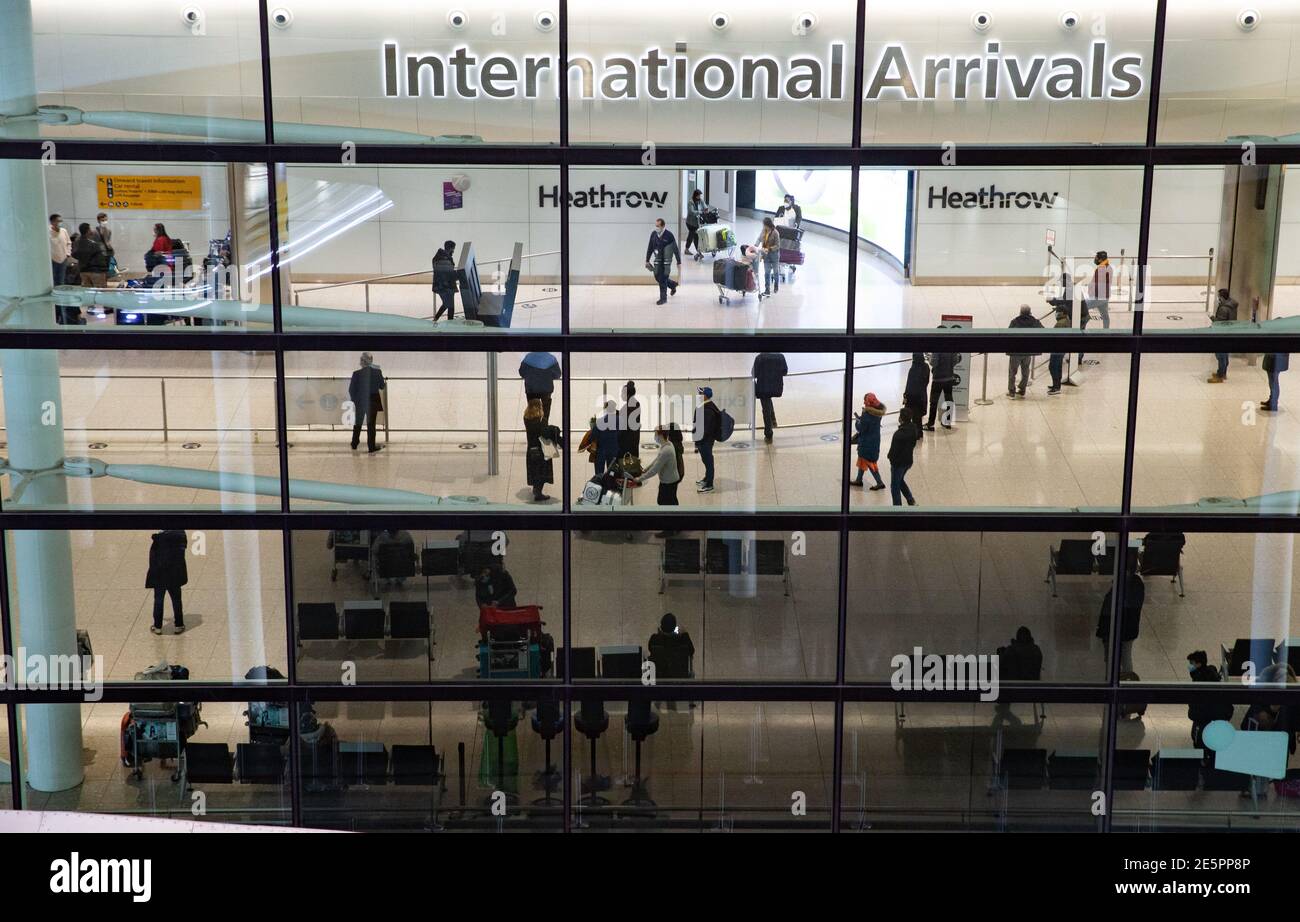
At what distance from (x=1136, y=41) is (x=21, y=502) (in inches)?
428

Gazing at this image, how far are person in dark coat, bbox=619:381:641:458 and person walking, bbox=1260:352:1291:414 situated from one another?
5673 millimetres

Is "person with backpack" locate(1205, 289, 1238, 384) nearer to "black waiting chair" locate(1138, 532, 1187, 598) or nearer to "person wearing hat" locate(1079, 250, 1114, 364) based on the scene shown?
"person wearing hat" locate(1079, 250, 1114, 364)

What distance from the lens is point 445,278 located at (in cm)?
1499

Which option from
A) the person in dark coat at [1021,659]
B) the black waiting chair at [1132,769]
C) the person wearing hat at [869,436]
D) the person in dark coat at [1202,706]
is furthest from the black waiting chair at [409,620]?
the person in dark coat at [1202,706]

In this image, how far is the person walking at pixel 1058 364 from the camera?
1495cm

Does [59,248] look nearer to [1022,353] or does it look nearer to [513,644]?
[513,644]

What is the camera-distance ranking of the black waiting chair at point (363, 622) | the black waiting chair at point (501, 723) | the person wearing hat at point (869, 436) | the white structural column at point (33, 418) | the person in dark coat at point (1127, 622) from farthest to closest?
the black waiting chair at point (501, 723), the black waiting chair at point (363, 622), the person in dark coat at point (1127, 622), the person wearing hat at point (869, 436), the white structural column at point (33, 418)

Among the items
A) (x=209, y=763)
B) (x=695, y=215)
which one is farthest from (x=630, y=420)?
(x=209, y=763)

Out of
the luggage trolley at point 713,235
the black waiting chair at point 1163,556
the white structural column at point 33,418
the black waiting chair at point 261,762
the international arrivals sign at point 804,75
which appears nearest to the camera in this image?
the international arrivals sign at point 804,75

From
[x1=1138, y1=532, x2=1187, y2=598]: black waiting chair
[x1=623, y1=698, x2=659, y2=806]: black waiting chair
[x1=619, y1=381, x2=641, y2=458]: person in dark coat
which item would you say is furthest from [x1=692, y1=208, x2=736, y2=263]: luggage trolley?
[x1=1138, y1=532, x2=1187, y2=598]: black waiting chair

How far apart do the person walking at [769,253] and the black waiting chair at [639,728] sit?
4.04 m

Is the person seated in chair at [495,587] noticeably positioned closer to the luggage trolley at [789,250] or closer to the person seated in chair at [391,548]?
the person seated in chair at [391,548]

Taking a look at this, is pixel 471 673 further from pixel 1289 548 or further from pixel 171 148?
pixel 1289 548

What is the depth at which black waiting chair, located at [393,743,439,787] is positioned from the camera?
15.8 metres
